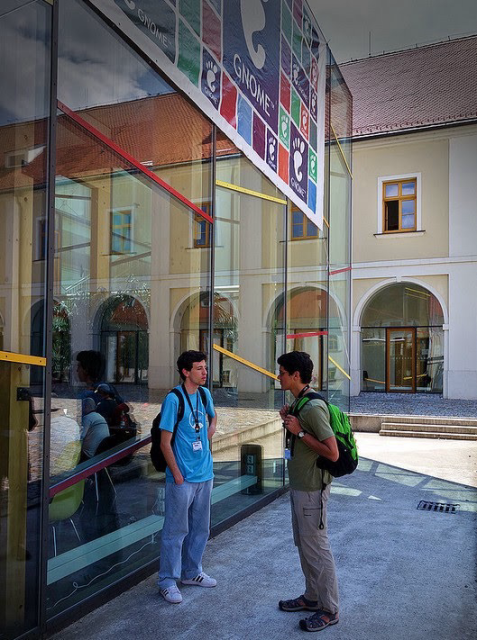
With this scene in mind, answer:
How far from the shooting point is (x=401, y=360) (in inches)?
1023

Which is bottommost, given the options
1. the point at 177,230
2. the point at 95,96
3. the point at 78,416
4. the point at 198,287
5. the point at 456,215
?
the point at 78,416

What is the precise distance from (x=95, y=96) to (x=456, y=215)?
1946 centimetres

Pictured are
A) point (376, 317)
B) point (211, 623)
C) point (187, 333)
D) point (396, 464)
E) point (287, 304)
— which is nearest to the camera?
point (211, 623)

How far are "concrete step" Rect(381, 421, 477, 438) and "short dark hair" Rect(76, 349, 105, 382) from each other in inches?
452

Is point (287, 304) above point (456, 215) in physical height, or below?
below

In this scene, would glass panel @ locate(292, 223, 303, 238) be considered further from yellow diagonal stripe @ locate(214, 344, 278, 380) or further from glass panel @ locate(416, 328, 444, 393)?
glass panel @ locate(416, 328, 444, 393)

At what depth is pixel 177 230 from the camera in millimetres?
6938

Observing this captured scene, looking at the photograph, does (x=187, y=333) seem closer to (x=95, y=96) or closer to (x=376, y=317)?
(x=95, y=96)

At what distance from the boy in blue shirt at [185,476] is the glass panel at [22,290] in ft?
3.22

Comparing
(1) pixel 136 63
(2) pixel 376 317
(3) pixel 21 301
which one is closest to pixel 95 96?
(1) pixel 136 63

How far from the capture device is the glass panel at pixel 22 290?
377cm

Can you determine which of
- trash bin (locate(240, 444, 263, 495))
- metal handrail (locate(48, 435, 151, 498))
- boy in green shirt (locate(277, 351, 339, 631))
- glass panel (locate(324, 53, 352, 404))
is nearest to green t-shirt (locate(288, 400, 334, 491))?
boy in green shirt (locate(277, 351, 339, 631))

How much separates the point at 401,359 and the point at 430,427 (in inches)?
433

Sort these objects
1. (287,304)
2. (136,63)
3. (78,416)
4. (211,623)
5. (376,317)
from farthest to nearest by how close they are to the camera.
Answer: (376,317) < (287,304) < (136,63) < (78,416) < (211,623)
